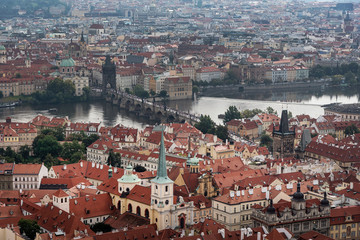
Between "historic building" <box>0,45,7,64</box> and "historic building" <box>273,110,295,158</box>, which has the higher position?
"historic building" <box>273,110,295,158</box>

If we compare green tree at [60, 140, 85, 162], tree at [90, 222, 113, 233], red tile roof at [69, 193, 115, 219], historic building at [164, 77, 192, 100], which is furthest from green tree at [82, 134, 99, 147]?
historic building at [164, 77, 192, 100]

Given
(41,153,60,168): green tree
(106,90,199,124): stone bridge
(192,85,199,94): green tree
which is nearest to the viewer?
(41,153,60,168): green tree

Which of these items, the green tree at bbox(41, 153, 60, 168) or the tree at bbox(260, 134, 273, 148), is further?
the tree at bbox(260, 134, 273, 148)

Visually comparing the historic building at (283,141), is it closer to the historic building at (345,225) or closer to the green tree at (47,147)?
the green tree at (47,147)

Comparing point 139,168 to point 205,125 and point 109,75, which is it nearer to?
point 205,125

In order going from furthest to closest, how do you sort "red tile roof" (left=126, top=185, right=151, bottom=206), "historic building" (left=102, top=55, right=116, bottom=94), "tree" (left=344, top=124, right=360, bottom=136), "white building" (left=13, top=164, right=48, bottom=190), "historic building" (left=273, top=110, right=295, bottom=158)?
"historic building" (left=102, top=55, right=116, bottom=94), "tree" (left=344, top=124, right=360, bottom=136), "historic building" (left=273, top=110, right=295, bottom=158), "white building" (left=13, top=164, right=48, bottom=190), "red tile roof" (left=126, top=185, right=151, bottom=206)

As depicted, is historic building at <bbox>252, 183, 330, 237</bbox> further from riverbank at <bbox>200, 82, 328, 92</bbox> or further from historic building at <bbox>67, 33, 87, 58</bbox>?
historic building at <bbox>67, 33, 87, 58</bbox>

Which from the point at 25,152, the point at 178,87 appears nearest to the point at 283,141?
the point at 25,152
